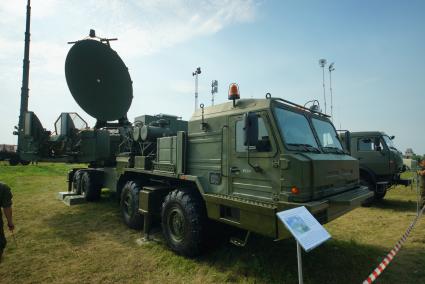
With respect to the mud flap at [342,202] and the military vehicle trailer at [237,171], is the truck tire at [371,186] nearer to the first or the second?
the military vehicle trailer at [237,171]

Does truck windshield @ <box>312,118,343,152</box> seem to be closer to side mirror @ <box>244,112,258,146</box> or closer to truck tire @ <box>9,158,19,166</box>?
side mirror @ <box>244,112,258,146</box>

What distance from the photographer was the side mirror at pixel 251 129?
3.98 m

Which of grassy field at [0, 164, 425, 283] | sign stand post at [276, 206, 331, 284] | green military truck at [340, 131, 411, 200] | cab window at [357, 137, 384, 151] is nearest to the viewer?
sign stand post at [276, 206, 331, 284]

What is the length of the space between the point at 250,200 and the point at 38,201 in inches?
367

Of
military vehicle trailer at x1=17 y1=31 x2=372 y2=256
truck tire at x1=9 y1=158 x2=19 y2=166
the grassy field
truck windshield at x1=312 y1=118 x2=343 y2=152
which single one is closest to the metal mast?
the grassy field

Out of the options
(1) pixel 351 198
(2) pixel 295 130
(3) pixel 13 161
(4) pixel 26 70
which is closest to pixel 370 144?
(1) pixel 351 198

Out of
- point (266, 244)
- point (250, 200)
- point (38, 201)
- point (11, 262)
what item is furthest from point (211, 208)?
point (38, 201)

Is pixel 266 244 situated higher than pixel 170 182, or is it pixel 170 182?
pixel 170 182

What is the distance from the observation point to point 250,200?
420cm

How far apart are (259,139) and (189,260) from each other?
2.60 metres

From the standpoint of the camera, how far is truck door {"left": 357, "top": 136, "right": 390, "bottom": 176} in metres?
9.75

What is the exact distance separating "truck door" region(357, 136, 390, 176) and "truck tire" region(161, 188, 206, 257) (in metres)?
7.59

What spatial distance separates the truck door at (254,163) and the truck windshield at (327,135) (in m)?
1.34

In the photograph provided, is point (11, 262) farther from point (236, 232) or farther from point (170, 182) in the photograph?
point (236, 232)
